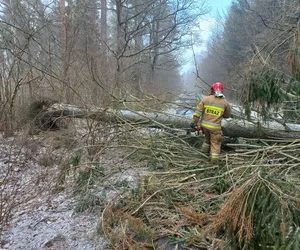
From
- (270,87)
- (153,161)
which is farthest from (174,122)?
(270,87)

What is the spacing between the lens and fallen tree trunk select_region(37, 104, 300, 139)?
4.28 metres

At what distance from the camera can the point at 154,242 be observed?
2596 mm

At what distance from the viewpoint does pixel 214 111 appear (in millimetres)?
4242

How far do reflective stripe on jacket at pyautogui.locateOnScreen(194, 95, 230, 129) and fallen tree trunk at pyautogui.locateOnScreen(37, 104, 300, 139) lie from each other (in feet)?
1.24

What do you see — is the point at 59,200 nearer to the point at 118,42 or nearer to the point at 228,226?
the point at 228,226

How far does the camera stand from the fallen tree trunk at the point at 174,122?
428 cm

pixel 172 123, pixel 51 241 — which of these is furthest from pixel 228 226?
pixel 172 123

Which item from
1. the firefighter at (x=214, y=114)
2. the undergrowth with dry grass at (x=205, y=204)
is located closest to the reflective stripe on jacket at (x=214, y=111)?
Result: the firefighter at (x=214, y=114)

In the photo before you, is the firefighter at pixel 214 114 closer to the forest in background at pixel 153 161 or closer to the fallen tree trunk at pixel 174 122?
the forest in background at pixel 153 161

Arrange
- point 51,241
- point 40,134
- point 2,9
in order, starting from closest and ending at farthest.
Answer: point 51,241, point 40,134, point 2,9

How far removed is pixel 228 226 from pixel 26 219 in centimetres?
243

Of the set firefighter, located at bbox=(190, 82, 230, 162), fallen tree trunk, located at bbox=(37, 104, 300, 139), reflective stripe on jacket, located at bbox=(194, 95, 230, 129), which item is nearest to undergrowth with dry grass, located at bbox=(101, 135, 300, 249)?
fallen tree trunk, located at bbox=(37, 104, 300, 139)

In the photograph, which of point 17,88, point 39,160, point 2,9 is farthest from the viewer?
point 2,9

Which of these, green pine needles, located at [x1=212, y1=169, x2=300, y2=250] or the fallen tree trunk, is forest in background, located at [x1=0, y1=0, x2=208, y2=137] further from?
green pine needles, located at [x1=212, y1=169, x2=300, y2=250]
